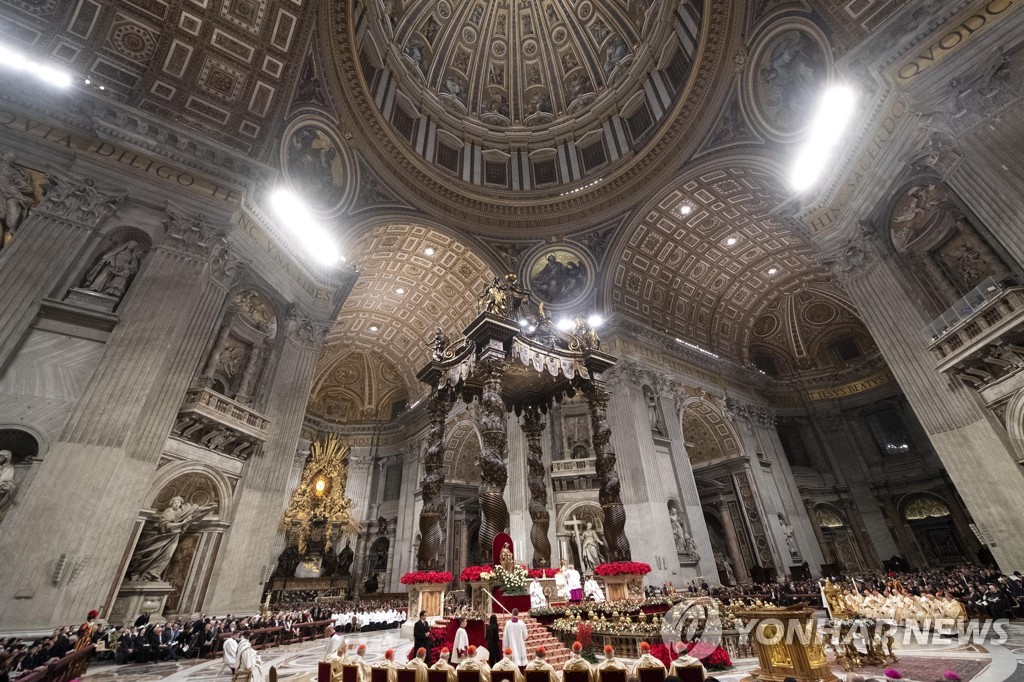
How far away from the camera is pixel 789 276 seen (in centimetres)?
1944

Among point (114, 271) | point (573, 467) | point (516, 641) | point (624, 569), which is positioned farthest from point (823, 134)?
point (114, 271)

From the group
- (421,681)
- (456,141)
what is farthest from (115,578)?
(456,141)

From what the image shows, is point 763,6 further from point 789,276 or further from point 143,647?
point 143,647

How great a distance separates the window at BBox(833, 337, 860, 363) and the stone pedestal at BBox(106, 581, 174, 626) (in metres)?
27.8

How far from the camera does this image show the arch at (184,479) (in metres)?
8.47

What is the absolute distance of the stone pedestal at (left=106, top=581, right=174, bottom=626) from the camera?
25.8 ft

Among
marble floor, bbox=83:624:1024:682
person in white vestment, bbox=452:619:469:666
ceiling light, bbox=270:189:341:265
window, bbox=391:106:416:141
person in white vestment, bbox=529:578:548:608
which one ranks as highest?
window, bbox=391:106:416:141

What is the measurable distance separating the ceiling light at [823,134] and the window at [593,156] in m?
8.14

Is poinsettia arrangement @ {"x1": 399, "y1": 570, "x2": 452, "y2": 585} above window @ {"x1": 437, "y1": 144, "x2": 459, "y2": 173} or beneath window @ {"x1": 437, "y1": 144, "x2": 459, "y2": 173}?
beneath

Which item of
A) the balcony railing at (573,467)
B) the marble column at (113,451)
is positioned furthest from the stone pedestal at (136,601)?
the balcony railing at (573,467)

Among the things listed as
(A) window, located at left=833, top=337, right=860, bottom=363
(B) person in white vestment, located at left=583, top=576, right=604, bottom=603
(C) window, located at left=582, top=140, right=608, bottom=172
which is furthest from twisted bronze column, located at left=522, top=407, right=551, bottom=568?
(A) window, located at left=833, top=337, right=860, bottom=363

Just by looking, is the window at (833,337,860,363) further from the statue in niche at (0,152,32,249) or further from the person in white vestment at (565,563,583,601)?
the statue in niche at (0,152,32,249)

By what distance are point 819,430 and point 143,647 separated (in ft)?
84.5

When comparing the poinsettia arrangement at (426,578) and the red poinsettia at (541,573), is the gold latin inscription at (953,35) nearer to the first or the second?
the red poinsettia at (541,573)
